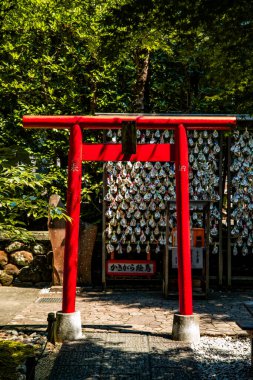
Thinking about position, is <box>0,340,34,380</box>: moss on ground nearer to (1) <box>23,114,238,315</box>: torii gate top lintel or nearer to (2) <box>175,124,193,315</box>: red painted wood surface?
(1) <box>23,114,238,315</box>: torii gate top lintel

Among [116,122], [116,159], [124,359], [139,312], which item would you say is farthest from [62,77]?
[124,359]

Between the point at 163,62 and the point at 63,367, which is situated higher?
the point at 163,62

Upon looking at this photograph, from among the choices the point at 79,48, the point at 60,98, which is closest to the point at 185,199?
the point at 60,98

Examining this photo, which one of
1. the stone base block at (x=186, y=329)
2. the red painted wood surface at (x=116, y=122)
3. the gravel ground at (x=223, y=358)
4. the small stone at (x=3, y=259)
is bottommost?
the gravel ground at (x=223, y=358)

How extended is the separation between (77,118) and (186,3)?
12.0 ft

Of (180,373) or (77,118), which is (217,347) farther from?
(77,118)

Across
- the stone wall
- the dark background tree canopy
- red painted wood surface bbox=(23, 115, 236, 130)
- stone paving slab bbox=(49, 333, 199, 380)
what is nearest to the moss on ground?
stone paving slab bbox=(49, 333, 199, 380)

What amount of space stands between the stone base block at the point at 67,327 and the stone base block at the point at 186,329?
63.6 inches

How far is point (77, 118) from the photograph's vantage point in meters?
9.00

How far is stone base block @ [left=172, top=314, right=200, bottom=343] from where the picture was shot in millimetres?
8398

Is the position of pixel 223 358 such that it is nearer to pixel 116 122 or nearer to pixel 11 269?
pixel 116 122

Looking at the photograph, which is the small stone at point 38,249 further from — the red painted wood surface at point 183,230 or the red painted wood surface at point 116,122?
the red painted wood surface at point 183,230

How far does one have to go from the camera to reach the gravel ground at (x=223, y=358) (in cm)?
680

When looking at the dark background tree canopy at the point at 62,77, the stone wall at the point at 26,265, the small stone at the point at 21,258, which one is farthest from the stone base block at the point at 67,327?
the dark background tree canopy at the point at 62,77
